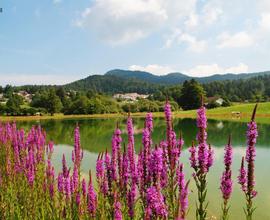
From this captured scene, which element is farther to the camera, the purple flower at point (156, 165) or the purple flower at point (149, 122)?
the purple flower at point (149, 122)

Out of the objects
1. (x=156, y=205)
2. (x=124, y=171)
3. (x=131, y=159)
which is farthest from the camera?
(x=124, y=171)

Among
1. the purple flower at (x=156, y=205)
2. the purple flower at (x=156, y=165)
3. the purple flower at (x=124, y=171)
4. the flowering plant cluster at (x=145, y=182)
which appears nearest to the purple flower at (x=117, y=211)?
the flowering plant cluster at (x=145, y=182)

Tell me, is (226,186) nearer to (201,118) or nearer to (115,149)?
(201,118)

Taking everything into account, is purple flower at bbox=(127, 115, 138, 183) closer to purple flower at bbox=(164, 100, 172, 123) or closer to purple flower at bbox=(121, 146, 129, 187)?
purple flower at bbox=(121, 146, 129, 187)

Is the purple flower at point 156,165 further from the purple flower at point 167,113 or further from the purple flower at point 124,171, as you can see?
the purple flower at point 124,171

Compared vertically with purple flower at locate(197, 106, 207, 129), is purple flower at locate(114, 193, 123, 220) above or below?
below

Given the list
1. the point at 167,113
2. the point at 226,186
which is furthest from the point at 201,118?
the point at 226,186

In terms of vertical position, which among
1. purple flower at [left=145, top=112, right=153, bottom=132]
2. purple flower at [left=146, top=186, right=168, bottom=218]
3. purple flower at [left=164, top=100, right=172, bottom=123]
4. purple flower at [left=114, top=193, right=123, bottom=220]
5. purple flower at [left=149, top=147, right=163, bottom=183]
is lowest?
purple flower at [left=114, top=193, right=123, bottom=220]

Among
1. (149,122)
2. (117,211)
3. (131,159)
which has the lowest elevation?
(117,211)

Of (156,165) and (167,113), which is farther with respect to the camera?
(167,113)

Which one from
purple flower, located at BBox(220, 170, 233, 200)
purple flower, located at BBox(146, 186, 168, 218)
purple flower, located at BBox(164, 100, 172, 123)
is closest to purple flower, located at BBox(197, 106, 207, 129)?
purple flower, located at BBox(164, 100, 172, 123)

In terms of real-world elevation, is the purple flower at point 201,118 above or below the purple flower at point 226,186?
above

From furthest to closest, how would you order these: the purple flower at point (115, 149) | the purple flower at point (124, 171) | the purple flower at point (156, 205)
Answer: the purple flower at point (115, 149) < the purple flower at point (124, 171) < the purple flower at point (156, 205)

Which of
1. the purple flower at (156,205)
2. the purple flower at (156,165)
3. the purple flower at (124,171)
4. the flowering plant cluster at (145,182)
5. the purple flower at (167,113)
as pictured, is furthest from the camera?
the purple flower at (124,171)
